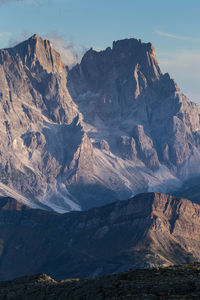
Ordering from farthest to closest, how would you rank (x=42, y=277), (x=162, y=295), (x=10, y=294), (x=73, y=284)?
(x=42, y=277) → (x=10, y=294) → (x=73, y=284) → (x=162, y=295)

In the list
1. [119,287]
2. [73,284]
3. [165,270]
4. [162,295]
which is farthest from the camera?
[73,284]

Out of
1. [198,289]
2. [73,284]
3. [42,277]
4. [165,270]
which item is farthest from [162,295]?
[42,277]

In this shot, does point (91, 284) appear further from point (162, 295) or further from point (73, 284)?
point (162, 295)

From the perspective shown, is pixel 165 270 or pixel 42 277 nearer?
pixel 165 270

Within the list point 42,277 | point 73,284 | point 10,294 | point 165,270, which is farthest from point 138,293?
point 42,277

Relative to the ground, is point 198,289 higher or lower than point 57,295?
higher

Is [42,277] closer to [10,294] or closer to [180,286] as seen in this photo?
[10,294]
